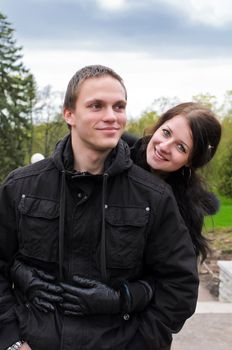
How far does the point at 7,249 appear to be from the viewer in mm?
1843

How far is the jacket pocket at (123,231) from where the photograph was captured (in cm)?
171

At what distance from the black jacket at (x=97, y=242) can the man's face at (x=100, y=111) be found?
4.2 inches

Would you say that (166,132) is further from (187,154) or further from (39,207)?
(39,207)

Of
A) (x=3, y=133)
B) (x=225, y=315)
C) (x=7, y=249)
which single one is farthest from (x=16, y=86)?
(x=7, y=249)

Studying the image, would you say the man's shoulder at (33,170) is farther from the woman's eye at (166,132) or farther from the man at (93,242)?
the woman's eye at (166,132)

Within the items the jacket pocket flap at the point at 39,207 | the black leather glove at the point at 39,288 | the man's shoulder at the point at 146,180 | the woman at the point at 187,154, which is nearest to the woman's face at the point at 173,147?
the woman at the point at 187,154

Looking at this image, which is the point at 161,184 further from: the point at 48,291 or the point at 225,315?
the point at 225,315

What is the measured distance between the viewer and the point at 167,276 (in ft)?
5.92

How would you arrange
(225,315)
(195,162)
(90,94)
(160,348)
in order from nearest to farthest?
1. (90,94)
2. (160,348)
3. (195,162)
4. (225,315)

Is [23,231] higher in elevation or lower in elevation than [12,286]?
Result: higher

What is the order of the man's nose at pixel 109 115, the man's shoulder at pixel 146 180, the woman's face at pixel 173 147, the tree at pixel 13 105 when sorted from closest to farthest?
the man's nose at pixel 109 115, the man's shoulder at pixel 146 180, the woman's face at pixel 173 147, the tree at pixel 13 105

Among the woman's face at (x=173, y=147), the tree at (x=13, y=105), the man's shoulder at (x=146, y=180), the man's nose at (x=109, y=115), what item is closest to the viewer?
the man's nose at (x=109, y=115)

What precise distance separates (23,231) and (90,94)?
0.57 m

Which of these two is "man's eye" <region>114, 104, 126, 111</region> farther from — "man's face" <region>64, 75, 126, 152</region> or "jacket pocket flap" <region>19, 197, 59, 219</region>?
"jacket pocket flap" <region>19, 197, 59, 219</region>
